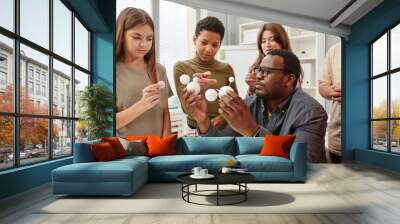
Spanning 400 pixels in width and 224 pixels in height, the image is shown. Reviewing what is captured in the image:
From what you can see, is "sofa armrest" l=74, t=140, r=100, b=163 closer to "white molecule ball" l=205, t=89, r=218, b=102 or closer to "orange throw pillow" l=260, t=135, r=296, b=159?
"orange throw pillow" l=260, t=135, r=296, b=159

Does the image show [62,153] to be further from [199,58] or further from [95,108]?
[199,58]

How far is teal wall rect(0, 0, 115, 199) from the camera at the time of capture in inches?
208

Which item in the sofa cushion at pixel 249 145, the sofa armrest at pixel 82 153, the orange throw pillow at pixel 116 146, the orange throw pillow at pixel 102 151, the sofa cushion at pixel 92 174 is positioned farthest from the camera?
the sofa cushion at pixel 249 145

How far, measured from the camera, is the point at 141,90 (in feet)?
29.1

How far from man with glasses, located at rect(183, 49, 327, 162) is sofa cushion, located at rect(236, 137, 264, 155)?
5.53 feet

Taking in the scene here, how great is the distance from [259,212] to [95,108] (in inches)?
186

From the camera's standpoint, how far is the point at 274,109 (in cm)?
876

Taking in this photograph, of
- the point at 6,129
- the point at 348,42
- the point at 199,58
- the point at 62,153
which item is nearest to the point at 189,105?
the point at 199,58

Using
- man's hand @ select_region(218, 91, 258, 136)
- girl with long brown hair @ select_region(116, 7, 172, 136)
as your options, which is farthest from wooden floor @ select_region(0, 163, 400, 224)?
girl with long brown hair @ select_region(116, 7, 172, 136)

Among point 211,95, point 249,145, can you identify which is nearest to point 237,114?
point 211,95

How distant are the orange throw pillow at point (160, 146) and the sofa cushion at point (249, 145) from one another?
119cm

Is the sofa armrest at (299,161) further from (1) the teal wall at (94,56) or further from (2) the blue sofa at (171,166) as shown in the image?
(1) the teal wall at (94,56)

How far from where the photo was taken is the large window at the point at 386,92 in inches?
310

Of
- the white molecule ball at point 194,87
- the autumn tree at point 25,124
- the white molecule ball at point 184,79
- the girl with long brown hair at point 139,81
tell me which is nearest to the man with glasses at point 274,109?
the white molecule ball at point 194,87
